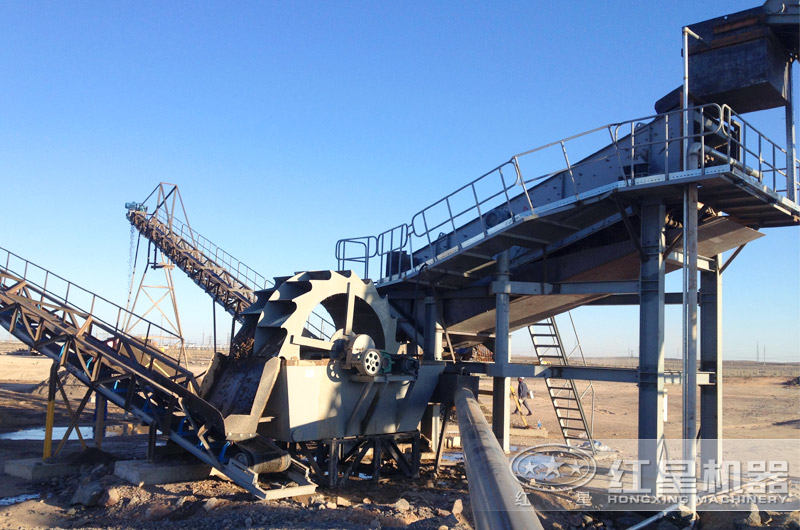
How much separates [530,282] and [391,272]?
12.4ft

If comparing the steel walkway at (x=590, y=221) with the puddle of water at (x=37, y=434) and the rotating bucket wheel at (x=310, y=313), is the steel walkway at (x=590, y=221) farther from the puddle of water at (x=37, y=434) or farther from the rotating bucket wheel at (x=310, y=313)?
the puddle of water at (x=37, y=434)

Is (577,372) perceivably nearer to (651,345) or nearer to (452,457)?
(651,345)

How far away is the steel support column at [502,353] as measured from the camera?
12.9 metres

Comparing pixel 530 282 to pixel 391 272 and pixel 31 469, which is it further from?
pixel 31 469

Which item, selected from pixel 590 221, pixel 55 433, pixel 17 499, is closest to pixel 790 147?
pixel 590 221

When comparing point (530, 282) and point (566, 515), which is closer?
point (566, 515)

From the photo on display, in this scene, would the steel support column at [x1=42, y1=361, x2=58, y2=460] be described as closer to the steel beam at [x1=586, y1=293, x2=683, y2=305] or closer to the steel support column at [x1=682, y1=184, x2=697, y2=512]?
the steel support column at [x1=682, y1=184, x2=697, y2=512]

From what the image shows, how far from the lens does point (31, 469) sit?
12031mm

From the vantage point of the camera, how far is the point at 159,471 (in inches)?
427

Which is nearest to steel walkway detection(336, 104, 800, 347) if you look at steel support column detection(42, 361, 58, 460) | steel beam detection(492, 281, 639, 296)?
steel beam detection(492, 281, 639, 296)

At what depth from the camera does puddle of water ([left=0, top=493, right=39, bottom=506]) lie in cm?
1041

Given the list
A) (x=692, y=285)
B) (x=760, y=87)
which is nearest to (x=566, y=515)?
(x=692, y=285)

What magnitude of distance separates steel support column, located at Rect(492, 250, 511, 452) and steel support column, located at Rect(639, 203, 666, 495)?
280cm

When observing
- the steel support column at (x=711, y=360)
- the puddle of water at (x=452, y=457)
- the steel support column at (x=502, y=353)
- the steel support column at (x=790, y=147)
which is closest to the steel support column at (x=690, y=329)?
the steel support column at (x=790, y=147)
